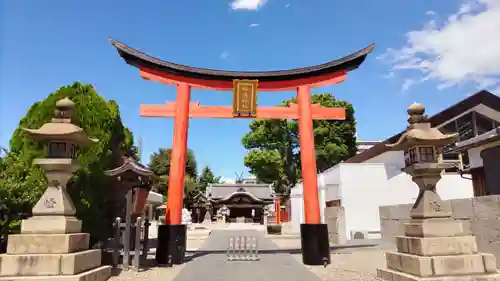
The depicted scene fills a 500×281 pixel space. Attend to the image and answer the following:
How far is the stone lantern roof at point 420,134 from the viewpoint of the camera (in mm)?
6854

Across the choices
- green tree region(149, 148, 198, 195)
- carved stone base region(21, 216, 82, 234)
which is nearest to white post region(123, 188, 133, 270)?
carved stone base region(21, 216, 82, 234)

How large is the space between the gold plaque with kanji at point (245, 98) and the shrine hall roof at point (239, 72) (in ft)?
0.97

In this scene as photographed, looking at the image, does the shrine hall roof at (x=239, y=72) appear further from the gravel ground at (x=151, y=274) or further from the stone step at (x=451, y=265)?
the stone step at (x=451, y=265)

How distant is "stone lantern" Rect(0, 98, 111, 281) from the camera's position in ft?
19.2

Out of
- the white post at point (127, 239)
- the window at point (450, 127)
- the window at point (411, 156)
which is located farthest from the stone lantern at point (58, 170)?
the window at point (450, 127)

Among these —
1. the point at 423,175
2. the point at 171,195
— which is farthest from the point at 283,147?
the point at 423,175

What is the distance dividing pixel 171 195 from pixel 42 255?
4.95m

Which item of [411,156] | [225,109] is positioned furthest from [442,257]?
[225,109]

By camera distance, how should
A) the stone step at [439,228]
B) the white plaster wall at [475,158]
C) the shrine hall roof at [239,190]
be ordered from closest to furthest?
the stone step at [439,228] → the white plaster wall at [475,158] → the shrine hall roof at [239,190]

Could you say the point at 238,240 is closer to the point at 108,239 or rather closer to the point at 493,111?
the point at 108,239

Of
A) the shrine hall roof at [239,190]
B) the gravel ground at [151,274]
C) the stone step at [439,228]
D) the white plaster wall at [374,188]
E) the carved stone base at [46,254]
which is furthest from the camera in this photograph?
the shrine hall roof at [239,190]

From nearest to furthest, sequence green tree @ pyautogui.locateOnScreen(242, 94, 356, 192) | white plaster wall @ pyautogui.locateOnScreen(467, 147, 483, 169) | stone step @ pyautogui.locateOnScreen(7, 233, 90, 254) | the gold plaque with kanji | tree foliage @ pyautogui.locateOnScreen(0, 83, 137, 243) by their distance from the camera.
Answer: stone step @ pyautogui.locateOnScreen(7, 233, 90, 254)
tree foliage @ pyautogui.locateOnScreen(0, 83, 137, 243)
the gold plaque with kanji
white plaster wall @ pyautogui.locateOnScreen(467, 147, 483, 169)
green tree @ pyautogui.locateOnScreen(242, 94, 356, 192)

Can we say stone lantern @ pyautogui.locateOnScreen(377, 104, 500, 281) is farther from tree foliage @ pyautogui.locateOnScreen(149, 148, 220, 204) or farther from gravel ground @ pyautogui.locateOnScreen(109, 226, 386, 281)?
tree foliage @ pyautogui.locateOnScreen(149, 148, 220, 204)

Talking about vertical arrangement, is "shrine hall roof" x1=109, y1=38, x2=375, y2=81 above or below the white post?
above
